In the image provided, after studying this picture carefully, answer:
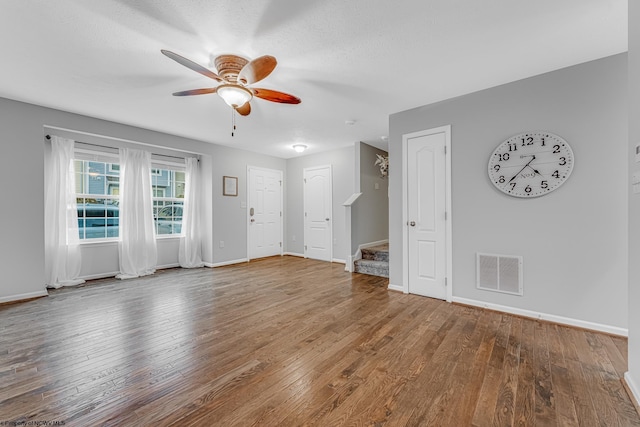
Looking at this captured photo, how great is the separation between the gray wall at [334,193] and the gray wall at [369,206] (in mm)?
376

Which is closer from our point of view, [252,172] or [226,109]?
[226,109]

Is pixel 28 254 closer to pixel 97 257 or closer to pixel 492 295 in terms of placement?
pixel 97 257

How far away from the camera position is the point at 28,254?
11.4 feet

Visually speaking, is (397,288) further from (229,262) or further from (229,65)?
(229,262)

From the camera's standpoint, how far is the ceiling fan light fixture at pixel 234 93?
8.00 ft

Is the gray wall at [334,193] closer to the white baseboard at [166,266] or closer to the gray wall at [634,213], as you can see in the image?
the white baseboard at [166,266]

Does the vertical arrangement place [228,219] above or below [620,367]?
above

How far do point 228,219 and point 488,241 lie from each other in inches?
190

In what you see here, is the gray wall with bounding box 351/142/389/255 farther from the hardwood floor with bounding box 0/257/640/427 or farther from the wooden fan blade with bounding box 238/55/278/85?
the wooden fan blade with bounding box 238/55/278/85

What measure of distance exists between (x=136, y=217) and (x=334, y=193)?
393 centimetres

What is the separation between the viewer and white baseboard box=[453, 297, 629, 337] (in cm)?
241

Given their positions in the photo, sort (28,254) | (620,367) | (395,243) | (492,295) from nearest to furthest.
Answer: (620,367)
(492,295)
(28,254)
(395,243)

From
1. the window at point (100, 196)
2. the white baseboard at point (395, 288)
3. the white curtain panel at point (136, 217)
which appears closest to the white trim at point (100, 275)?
the white curtain panel at point (136, 217)

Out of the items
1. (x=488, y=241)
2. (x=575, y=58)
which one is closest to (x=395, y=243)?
(x=488, y=241)
